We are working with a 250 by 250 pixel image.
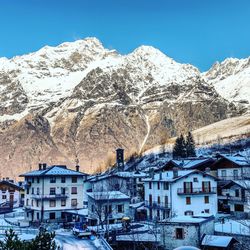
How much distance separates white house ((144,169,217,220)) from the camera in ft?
188

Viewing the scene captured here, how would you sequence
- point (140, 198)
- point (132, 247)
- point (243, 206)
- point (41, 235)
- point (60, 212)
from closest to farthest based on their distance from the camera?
point (41, 235) < point (132, 247) < point (243, 206) < point (60, 212) < point (140, 198)

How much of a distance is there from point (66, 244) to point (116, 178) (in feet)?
138

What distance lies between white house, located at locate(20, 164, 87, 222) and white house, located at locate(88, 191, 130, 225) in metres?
9.36

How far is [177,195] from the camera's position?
2256 inches

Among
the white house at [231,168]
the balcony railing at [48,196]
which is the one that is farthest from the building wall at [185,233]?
the balcony railing at [48,196]

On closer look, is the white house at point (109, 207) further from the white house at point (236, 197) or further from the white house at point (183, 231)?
the white house at point (183, 231)

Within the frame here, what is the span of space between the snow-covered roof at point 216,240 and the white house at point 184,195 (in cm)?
1495

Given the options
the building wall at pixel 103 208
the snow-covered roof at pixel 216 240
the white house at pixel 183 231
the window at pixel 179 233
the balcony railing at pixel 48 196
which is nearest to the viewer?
the snow-covered roof at pixel 216 240

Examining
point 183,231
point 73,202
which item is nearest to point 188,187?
point 183,231

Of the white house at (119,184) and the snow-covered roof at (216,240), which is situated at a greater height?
the white house at (119,184)

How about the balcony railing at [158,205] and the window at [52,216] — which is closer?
the balcony railing at [158,205]

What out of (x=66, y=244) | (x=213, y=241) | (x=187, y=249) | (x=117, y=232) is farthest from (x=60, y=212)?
(x=187, y=249)

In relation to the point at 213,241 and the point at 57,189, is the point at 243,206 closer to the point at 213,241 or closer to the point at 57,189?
the point at 213,241

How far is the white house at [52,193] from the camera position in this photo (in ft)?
221
